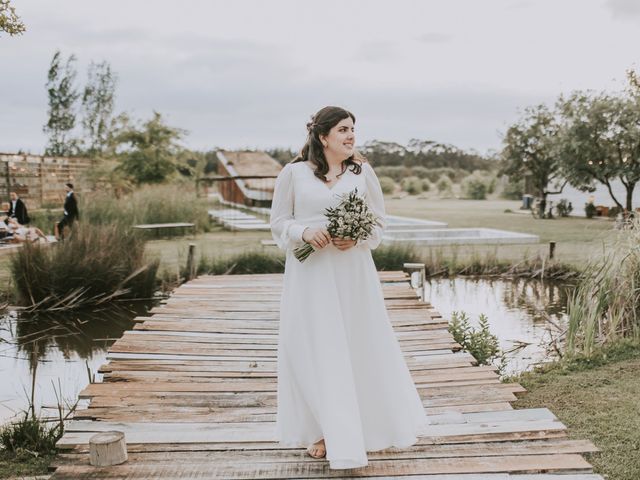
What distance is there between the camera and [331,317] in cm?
297

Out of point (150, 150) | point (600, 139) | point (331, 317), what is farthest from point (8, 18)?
point (600, 139)

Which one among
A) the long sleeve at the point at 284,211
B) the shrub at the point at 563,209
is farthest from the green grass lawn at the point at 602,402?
the shrub at the point at 563,209

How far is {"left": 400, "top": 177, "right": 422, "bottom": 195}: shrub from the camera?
137 feet

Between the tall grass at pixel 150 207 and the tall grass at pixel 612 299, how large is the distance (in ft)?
36.8

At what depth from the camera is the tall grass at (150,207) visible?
15445 millimetres

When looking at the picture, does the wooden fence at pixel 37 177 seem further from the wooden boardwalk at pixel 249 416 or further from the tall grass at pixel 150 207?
the wooden boardwalk at pixel 249 416

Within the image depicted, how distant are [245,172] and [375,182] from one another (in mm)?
27148

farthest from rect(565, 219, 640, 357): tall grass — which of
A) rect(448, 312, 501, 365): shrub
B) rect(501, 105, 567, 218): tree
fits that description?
rect(501, 105, 567, 218): tree

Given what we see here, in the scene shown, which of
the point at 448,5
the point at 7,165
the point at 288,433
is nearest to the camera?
the point at 288,433

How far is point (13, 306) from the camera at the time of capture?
27.3ft

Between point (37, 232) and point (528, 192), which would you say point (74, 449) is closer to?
point (37, 232)

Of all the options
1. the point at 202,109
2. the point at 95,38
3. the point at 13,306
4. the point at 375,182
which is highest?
the point at 95,38

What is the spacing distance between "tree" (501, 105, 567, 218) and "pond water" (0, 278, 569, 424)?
15.9 meters

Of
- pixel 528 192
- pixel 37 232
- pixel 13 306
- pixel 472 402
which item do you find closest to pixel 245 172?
pixel 528 192
